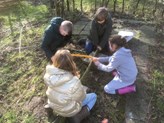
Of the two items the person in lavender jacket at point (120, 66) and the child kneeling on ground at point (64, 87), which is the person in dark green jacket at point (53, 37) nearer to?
the person in lavender jacket at point (120, 66)

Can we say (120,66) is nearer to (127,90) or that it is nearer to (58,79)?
(127,90)

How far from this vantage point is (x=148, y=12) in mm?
7098

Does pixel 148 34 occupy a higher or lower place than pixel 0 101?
higher

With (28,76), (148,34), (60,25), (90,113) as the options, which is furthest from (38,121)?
(148,34)

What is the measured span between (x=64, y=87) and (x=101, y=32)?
1815 mm

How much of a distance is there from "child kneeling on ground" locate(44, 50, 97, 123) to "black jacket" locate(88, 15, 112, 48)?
1524 mm

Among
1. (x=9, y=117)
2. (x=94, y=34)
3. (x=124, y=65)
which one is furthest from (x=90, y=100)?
(x=94, y=34)

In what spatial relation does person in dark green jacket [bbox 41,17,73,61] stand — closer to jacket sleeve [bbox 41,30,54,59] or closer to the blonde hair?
jacket sleeve [bbox 41,30,54,59]

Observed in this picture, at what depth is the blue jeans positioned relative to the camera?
14.5 ft

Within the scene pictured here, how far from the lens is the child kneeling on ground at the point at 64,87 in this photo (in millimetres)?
3945

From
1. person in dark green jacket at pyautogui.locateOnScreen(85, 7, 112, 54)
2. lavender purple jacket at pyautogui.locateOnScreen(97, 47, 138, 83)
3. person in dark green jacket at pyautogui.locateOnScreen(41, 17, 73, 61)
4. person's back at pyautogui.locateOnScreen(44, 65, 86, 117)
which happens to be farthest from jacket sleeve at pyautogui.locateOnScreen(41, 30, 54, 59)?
person's back at pyautogui.locateOnScreen(44, 65, 86, 117)

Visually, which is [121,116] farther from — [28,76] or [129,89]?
[28,76]

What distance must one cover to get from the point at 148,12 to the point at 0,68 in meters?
3.48

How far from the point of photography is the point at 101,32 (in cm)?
551
